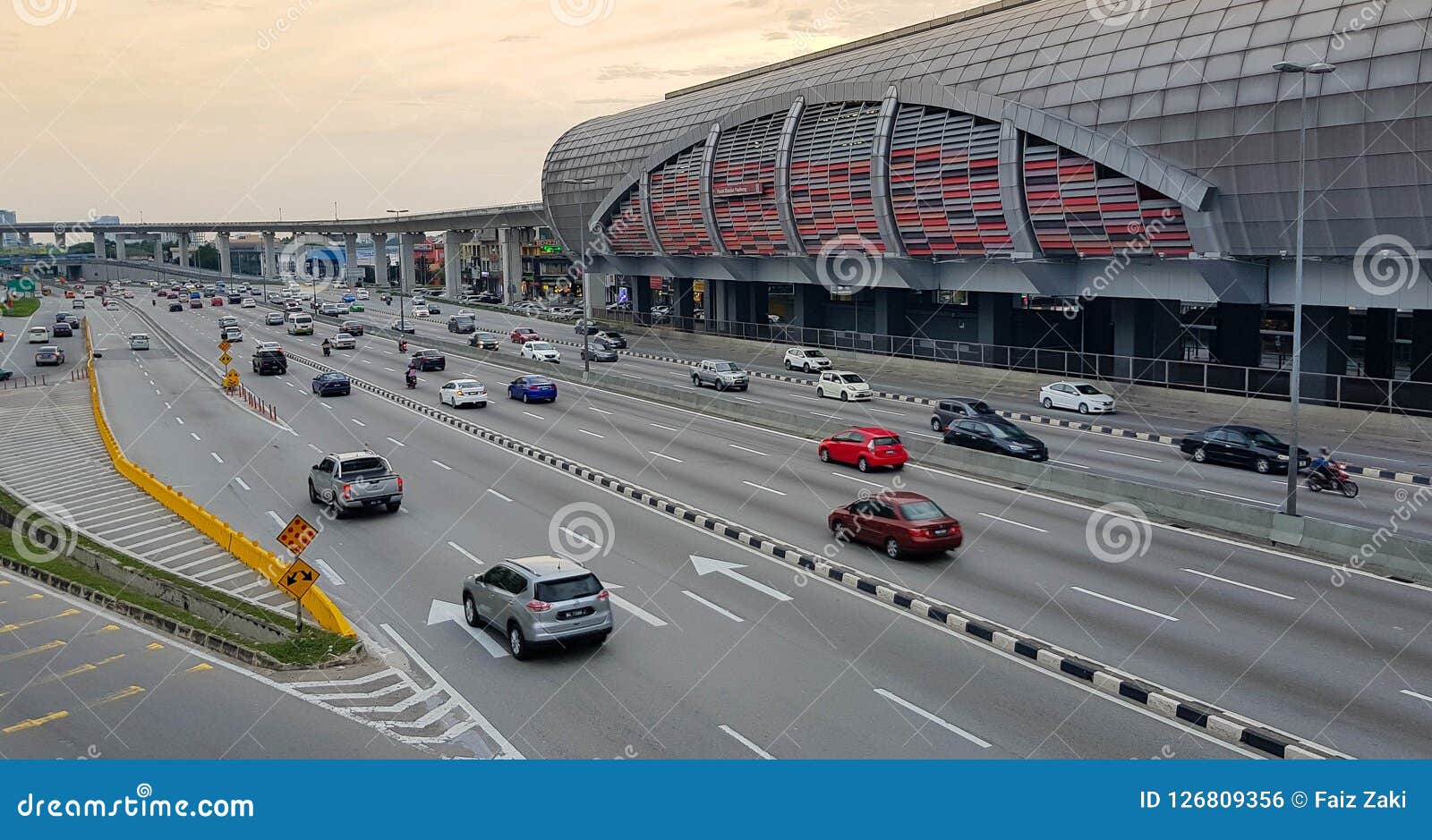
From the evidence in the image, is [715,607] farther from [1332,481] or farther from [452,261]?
[452,261]

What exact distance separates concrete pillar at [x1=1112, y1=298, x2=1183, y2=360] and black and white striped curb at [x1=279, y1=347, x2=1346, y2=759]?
31.4 meters

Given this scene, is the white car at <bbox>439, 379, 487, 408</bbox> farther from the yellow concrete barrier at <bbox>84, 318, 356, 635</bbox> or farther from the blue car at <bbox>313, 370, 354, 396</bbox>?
the yellow concrete barrier at <bbox>84, 318, 356, 635</bbox>

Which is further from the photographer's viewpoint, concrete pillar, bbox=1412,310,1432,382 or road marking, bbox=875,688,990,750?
concrete pillar, bbox=1412,310,1432,382

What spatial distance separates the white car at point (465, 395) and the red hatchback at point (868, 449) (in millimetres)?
20178

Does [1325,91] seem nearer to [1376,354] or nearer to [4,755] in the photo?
[1376,354]

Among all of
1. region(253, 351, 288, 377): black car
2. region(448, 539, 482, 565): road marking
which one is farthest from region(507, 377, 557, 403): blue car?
region(448, 539, 482, 565): road marking

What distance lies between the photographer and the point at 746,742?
505 inches

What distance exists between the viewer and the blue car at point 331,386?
51153 mm

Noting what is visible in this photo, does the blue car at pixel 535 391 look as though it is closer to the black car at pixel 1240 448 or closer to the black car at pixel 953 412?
the black car at pixel 953 412

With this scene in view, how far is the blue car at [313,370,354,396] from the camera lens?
51153 millimetres

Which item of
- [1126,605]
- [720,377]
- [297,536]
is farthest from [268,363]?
[1126,605]

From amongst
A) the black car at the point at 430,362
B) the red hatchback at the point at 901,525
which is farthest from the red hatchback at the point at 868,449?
the black car at the point at 430,362

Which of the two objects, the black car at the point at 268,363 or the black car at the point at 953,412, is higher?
the black car at the point at 268,363

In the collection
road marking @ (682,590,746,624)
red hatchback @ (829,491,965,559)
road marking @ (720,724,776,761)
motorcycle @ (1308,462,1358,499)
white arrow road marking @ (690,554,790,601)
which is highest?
red hatchback @ (829,491,965,559)
